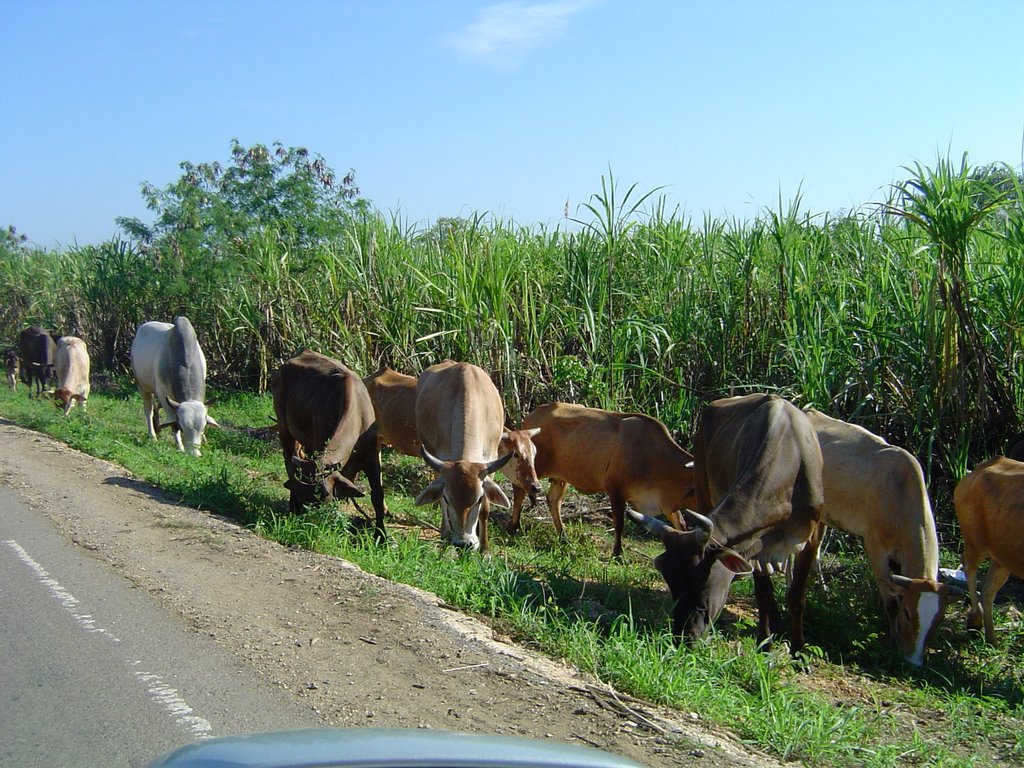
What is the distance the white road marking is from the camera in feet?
15.0

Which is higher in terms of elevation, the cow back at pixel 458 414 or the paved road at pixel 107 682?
the cow back at pixel 458 414

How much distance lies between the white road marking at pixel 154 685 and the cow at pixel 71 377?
10.6 m

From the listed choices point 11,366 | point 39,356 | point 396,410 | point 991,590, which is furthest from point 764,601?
point 11,366

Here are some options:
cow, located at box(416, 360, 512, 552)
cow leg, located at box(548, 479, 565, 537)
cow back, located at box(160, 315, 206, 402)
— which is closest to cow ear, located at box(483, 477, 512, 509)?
cow, located at box(416, 360, 512, 552)

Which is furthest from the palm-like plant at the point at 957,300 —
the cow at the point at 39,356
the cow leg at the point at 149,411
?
the cow at the point at 39,356

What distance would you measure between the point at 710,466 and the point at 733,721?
3554mm

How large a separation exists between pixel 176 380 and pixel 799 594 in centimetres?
925

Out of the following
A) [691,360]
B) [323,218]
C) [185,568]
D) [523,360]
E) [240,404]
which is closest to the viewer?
[185,568]

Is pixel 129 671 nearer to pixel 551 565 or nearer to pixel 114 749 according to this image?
pixel 114 749

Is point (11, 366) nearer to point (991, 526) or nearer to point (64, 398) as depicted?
point (64, 398)

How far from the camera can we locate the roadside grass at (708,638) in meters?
5.21

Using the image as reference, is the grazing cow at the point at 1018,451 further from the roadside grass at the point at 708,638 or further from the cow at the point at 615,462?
the cow at the point at 615,462

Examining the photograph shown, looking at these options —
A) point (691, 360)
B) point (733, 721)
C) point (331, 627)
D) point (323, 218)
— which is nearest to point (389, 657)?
point (331, 627)

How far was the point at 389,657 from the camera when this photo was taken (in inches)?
217
